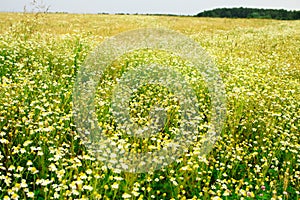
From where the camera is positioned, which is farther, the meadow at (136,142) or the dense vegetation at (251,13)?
the dense vegetation at (251,13)

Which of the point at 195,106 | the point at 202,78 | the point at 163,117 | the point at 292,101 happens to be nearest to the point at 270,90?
the point at 292,101

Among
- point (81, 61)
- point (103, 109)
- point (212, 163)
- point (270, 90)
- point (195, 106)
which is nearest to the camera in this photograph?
point (212, 163)

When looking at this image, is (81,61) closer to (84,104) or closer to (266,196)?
(84,104)

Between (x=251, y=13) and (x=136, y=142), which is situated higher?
(x=251, y=13)

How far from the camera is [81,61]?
9.01 m

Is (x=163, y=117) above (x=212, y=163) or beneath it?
above

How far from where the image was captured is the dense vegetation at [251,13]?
221 ft

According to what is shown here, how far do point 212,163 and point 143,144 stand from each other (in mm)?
1020

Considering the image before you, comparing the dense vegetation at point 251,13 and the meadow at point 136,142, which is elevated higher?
the dense vegetation at point 251,13

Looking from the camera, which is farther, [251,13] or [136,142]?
[251,13]

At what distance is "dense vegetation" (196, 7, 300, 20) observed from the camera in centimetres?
6744

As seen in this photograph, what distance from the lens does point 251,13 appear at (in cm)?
7412

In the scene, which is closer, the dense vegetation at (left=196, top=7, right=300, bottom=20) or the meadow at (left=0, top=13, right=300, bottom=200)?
the meadow at (left=0, top=13, right=300, bottom=200)

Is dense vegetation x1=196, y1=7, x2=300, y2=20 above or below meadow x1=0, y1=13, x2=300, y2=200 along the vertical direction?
above
